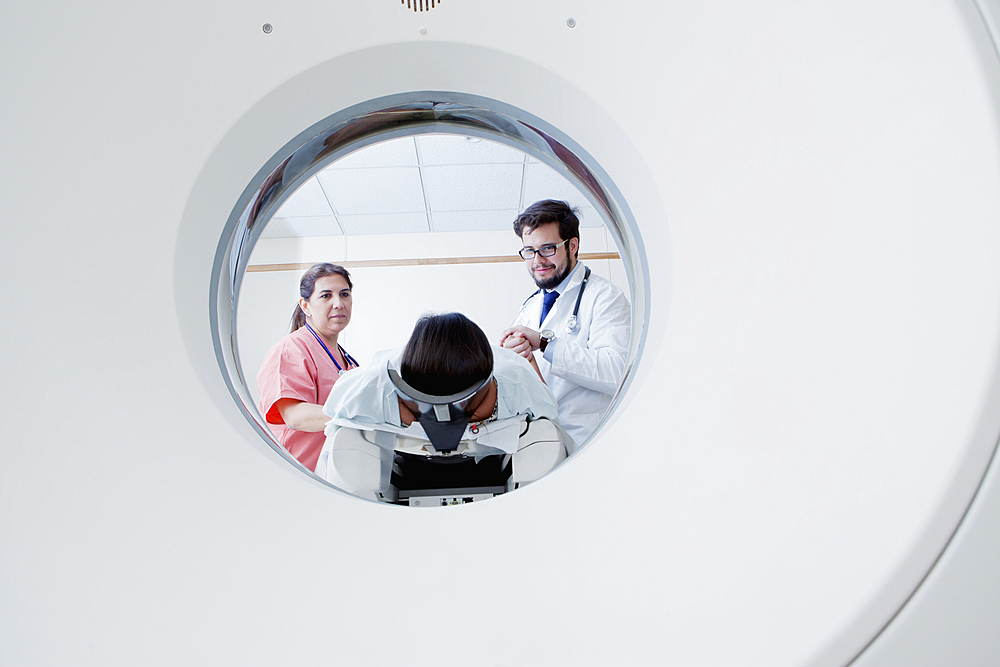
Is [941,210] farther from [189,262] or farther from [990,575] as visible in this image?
[189,262]

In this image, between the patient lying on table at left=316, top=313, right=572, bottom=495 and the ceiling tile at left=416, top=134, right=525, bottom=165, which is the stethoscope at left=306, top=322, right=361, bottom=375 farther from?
the ceiling tile at left=416, top=134, right=525, bottom=165

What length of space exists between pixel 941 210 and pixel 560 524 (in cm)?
30

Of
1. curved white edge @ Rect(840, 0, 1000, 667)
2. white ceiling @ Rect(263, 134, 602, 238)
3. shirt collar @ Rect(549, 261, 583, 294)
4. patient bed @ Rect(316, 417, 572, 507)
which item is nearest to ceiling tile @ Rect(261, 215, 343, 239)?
white ceiling @ Rect(263, 134, 602, 238)

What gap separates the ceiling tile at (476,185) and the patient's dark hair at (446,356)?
0.52ft

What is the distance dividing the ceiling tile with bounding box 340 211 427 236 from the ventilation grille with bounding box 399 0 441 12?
302 mm

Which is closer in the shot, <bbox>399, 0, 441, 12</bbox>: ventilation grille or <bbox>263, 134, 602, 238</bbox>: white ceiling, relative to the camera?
<bbox>399, 0, 441, 12</bbox>: ventilation grille

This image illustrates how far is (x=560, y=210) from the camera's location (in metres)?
0.75

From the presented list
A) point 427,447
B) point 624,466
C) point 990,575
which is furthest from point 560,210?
point 990,575

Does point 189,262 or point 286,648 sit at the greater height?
point 189,262

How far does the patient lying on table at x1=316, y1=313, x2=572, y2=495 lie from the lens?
66cm

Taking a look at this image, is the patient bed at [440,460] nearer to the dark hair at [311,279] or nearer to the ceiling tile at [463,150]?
the dark hair at [311,279]

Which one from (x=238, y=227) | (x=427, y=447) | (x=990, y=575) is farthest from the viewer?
(x=427, y=447)

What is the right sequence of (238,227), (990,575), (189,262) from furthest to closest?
(238,227) < (189,262) < (990,575)

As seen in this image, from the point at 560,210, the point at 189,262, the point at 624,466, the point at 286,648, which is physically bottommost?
the point at 286,648
